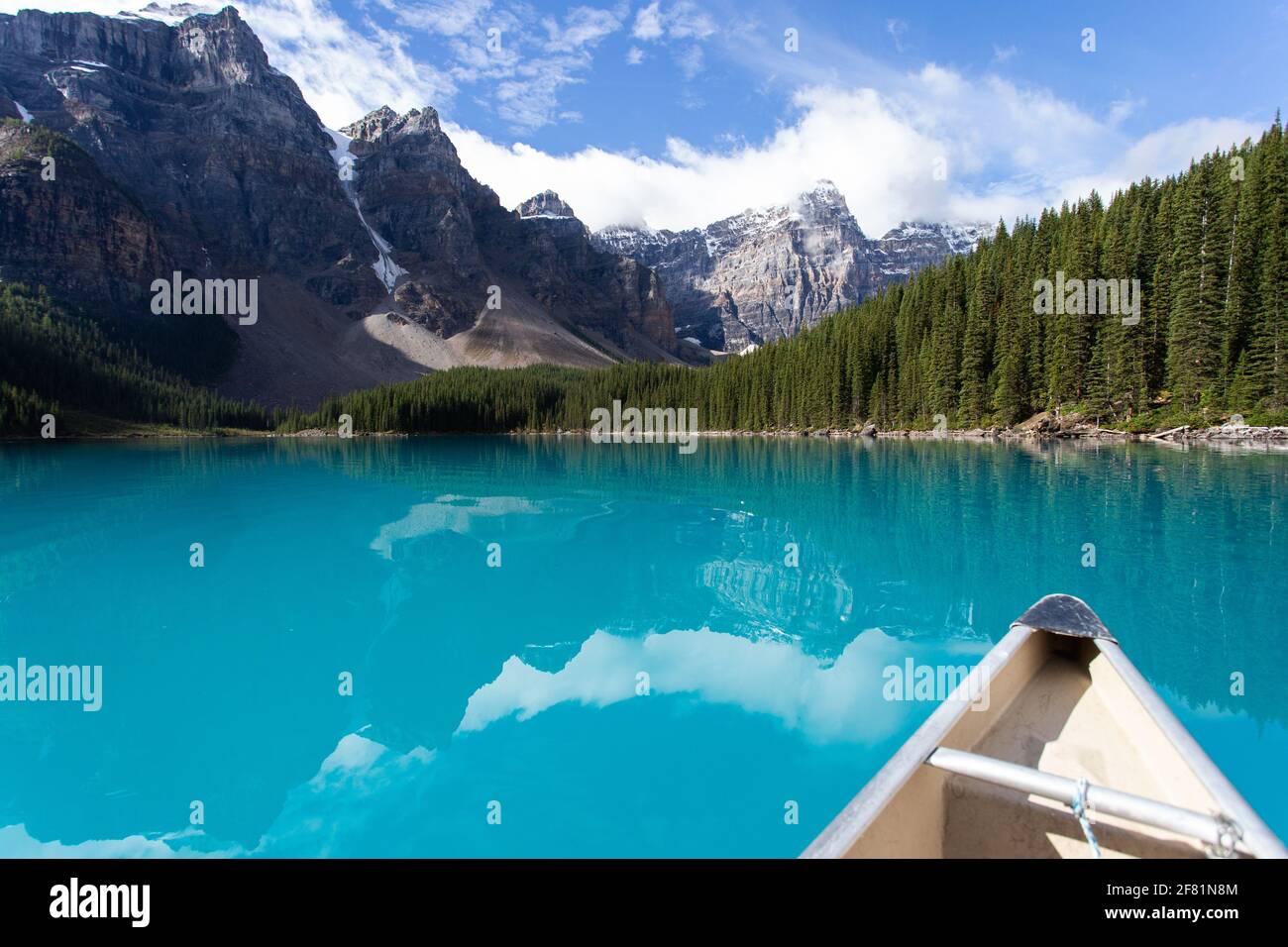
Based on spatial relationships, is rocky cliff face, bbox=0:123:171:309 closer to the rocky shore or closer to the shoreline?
the shoreline

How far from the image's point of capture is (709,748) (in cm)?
760

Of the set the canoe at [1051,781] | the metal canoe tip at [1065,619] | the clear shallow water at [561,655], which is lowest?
the clear shallow water at [561,655]

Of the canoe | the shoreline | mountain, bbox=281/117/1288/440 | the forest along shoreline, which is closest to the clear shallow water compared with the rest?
the canoe

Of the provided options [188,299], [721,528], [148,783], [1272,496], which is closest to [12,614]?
[148,783]

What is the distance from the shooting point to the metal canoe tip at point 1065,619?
6609 millimetres

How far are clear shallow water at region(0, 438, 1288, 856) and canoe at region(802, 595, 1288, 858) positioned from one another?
5.28ft

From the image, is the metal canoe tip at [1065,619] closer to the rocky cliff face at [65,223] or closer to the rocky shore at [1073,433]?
the rocky shore at [1073,433]

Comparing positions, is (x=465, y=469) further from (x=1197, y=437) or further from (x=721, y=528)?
(x=1197, y=437)

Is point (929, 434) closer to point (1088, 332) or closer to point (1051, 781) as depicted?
point (1088, 332)

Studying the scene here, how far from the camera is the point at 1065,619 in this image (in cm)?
689

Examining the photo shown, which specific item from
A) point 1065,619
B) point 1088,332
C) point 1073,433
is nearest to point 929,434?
point 1073,433

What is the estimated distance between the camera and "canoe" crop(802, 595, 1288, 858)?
3.71 metres

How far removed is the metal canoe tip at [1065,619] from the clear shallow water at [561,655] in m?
1.80

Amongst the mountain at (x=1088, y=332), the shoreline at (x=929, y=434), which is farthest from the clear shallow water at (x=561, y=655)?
the mountain at (x=1088, y=332)
